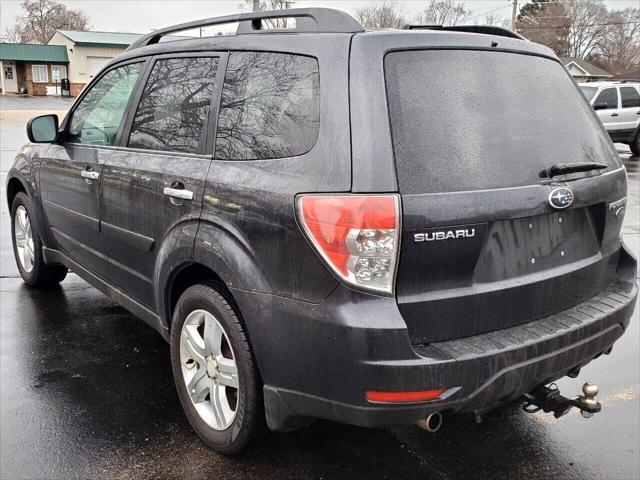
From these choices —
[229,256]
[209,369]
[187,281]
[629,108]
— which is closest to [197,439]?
[209,369]

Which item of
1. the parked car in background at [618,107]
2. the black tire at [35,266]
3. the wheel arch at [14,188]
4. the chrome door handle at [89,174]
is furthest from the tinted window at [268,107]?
the parked car in background at [618,107]

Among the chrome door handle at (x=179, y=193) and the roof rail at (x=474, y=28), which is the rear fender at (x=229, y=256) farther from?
the roof rail at (x=474, y=28)

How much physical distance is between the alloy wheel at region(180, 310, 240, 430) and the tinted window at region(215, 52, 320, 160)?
0.82 meters

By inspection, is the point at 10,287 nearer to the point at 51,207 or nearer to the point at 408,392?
the point at 51,207

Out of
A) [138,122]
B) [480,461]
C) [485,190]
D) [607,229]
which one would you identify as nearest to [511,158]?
[485,190]

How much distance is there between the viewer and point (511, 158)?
2559 mm

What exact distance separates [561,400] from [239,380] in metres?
1.46

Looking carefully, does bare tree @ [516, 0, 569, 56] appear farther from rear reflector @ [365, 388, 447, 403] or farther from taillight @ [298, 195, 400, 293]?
rear reflector @ [365, 388, 447, 403]

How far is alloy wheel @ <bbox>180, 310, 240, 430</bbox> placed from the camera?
2854 millimetres

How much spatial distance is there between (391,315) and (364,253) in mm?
245

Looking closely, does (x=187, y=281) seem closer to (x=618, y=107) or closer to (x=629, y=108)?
(x=618, y=107)

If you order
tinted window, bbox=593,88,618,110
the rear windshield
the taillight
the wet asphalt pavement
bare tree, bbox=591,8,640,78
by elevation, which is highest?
bare tree, bbox=591,8,640,78

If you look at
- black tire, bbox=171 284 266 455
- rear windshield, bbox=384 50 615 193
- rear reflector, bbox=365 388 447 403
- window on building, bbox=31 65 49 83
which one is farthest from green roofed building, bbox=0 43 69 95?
rear reflector, bbox=365 388 447 403

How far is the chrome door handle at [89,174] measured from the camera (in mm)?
3806
